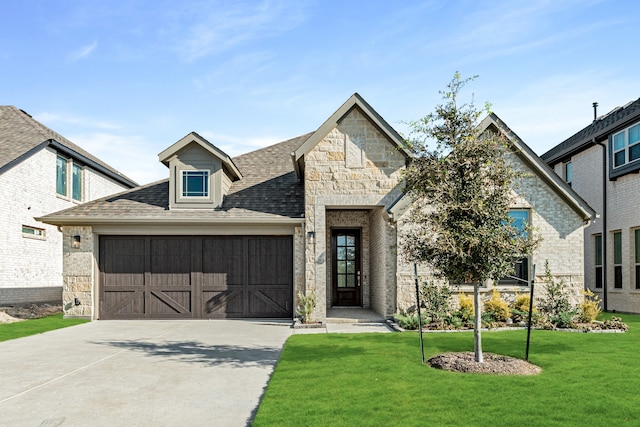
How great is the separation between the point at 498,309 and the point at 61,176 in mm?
17570

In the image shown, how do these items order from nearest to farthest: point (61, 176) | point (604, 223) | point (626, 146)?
1. point (626, 146)
2. point (604, 223)
3. point (61, 176)

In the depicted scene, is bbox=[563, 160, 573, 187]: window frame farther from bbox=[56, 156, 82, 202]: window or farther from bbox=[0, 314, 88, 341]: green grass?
bbox=[56, 156, 82, 202]: window

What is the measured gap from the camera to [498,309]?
565 inches

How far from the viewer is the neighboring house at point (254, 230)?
610 inches

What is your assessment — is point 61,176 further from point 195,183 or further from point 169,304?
point 169,304

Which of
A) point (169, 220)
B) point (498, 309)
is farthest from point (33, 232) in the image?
point (498, 309)

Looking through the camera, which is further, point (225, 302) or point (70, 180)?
point (70, 180)

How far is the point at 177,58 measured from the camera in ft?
42.4

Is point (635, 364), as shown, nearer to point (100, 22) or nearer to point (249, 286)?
point (249, 286)

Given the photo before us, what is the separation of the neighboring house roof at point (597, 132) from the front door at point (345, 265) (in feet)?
31.4

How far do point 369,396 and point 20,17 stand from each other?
1091cm

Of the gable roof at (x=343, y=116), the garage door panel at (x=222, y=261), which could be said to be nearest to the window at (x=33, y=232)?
the garage door panel at (x=222, y=261)

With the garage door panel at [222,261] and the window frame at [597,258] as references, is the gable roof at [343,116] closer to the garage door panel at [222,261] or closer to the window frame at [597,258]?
the garage door panel at [222,261]

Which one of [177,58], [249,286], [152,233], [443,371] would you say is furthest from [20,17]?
[443,371]
